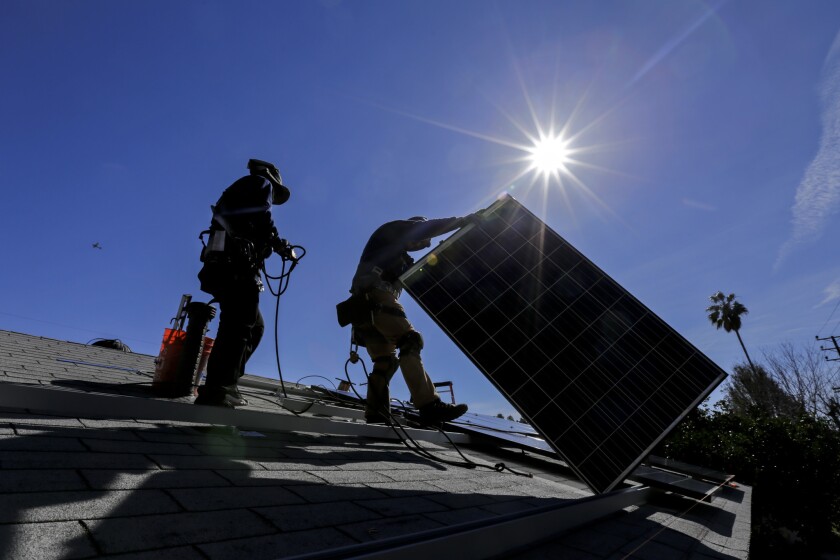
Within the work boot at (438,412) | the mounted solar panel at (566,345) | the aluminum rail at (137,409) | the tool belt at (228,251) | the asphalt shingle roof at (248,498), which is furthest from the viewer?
the work boot at (438,412)

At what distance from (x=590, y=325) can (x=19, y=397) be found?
158 inches

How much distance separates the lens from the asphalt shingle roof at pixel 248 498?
1.11 m

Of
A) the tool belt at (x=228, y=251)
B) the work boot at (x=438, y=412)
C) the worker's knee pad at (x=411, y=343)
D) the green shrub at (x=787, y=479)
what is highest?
the tool belt at (x=228, y=251)

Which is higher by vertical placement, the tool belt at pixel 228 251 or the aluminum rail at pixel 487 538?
the tool belt at pixel 228 251

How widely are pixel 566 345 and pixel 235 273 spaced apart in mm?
2878

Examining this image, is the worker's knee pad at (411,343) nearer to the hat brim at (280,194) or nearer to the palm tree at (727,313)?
the hat brim at (280,194)

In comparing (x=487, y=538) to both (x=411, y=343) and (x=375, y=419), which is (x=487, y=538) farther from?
(x=375, y=419)

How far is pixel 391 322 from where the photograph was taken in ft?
13.2

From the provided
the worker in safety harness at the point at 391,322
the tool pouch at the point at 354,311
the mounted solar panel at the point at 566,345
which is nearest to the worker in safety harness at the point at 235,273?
the tool pouch at the point at 354,311

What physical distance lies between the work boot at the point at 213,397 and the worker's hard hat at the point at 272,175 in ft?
6.00

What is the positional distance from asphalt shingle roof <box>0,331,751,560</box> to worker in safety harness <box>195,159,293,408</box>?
450mm

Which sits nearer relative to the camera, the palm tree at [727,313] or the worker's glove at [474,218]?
the worker's glove at [474,218]

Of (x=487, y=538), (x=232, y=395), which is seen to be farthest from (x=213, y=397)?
(x=487, y=538)

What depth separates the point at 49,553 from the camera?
2.94 feet
